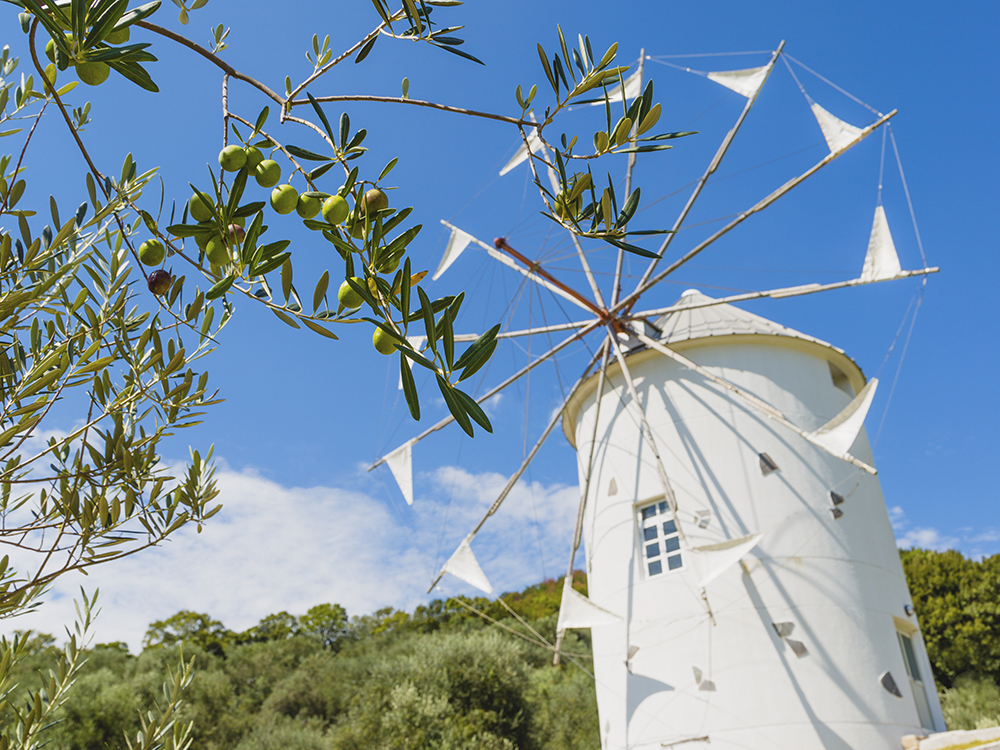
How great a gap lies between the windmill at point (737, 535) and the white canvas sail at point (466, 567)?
28 mm

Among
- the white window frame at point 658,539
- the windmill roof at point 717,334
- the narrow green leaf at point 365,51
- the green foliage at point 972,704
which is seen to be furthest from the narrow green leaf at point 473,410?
the green foliage at point 972,704

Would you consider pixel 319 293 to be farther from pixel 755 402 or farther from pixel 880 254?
pixel 880 254

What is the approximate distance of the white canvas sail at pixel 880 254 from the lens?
770cm

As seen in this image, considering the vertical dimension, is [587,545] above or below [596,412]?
below

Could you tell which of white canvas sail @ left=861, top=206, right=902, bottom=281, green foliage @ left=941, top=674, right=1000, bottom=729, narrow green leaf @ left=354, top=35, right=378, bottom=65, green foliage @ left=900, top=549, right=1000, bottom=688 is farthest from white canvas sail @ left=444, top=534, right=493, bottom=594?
green foliage @ left=900, top=549, right=1000, bottom=688

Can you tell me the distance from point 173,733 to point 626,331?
8155mm

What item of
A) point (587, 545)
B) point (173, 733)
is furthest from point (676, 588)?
point (173, 733)

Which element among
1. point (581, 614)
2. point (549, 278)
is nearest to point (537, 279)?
point (549, 278)

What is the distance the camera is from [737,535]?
24.1ft

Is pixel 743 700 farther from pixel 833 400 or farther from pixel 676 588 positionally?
pixel 833 400

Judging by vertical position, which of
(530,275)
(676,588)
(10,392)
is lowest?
(10,392)

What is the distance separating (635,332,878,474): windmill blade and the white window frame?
1.55 metres

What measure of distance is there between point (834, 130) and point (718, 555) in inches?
216

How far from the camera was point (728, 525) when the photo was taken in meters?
7.45
